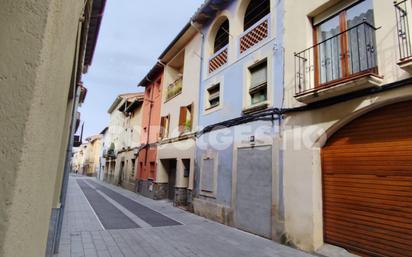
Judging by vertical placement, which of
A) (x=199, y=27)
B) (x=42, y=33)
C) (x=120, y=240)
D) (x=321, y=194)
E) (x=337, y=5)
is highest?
(x=199, y=27)

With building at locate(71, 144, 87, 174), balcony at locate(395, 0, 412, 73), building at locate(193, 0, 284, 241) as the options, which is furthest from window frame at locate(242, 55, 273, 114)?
building at locate(71, 144, 87, 174)

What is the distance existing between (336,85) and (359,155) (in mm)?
1536

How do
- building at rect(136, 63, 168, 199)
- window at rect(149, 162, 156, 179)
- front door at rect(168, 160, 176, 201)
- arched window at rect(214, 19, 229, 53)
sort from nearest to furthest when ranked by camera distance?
1. arched window at rect(214, 19, 229, 53)
2. front door at rect(168, 160, 176, 201)
3. building at rect(136, 63, 168, 199)
4. window at rect(149, 162, 156, 179)

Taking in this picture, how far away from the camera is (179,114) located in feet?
46.7

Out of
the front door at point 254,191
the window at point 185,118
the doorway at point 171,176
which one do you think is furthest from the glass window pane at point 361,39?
the doorway at point 171,176

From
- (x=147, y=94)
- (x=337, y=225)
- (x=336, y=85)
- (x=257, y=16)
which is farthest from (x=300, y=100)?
(x=147, y=94)

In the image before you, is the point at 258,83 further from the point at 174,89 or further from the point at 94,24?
the point at 174,89

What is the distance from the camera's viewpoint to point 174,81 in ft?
54.2

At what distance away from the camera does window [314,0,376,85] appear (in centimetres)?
570

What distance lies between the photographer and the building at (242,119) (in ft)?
25.2

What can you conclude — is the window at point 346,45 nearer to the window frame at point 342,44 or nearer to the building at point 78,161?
the window frame at point 342,44

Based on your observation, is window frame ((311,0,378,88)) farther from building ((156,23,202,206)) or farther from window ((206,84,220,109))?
building ((156,23,202,206))

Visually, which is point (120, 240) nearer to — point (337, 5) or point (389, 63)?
point (389, 63)

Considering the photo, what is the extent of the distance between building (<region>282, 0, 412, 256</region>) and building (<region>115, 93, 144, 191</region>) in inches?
632
